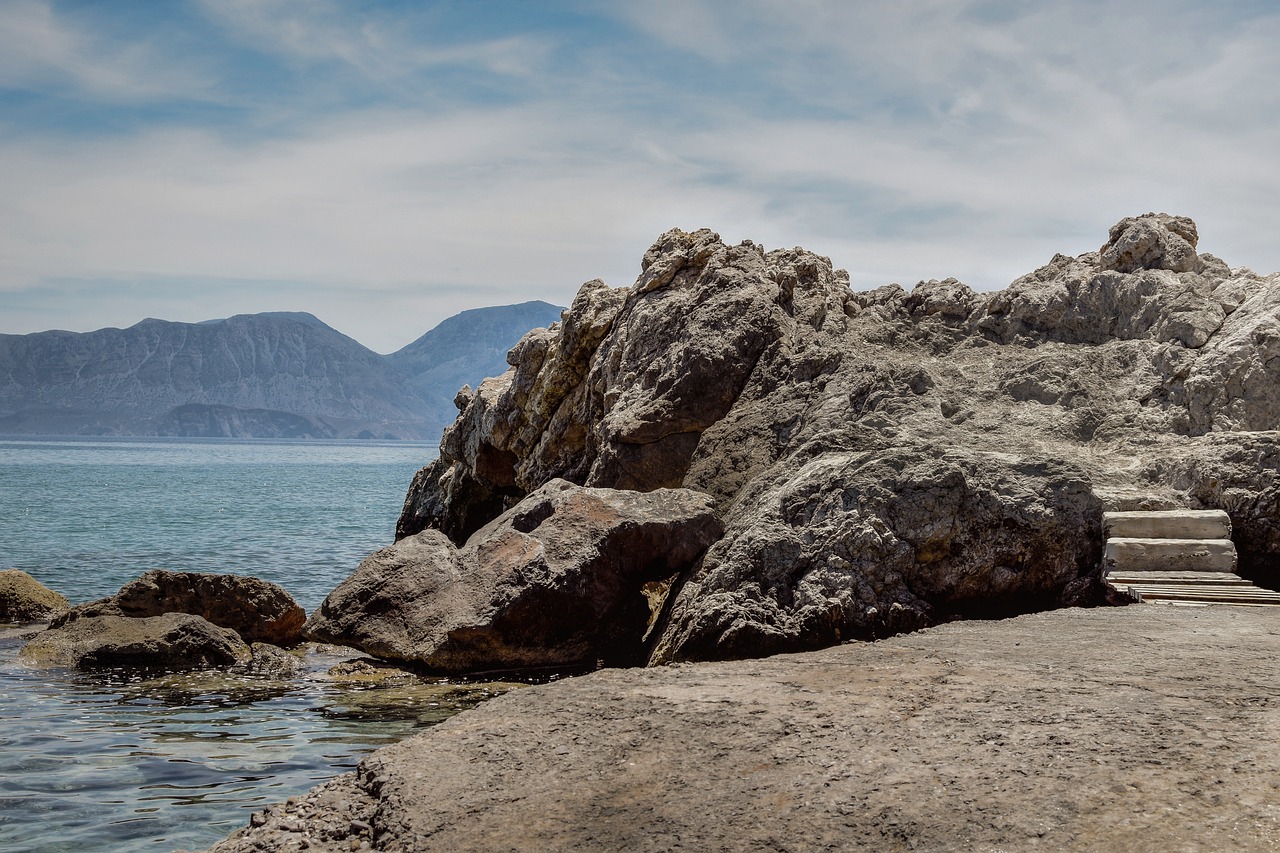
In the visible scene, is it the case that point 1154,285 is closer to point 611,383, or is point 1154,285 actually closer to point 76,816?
point 611,383

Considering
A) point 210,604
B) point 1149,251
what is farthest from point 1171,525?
point 210,604

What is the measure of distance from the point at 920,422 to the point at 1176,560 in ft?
7.95

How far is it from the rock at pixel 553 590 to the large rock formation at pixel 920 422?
0.61m

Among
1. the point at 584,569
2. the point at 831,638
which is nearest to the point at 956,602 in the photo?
the point at 831,638

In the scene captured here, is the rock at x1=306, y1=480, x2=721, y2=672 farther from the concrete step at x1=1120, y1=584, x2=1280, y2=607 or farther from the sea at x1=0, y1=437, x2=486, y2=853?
the concrete step at x1=1120, y1=584, x2=1280, y2=607

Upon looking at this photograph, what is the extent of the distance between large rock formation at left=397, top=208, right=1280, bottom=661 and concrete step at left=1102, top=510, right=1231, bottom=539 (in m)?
0.22

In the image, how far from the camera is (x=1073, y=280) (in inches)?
470

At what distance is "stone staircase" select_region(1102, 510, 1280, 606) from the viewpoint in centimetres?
812

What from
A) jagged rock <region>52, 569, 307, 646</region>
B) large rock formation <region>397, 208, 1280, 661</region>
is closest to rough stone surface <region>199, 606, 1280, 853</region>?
large rock formation <region>397, 208, 1280, 661</region>

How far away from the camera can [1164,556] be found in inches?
336

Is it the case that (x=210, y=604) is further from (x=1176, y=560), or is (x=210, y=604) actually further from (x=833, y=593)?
(x=1176, y=560)

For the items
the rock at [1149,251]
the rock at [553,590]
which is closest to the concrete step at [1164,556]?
the rock at [553,590]

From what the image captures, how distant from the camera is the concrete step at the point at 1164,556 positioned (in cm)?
854

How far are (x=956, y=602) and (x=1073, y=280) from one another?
15.9 feet
